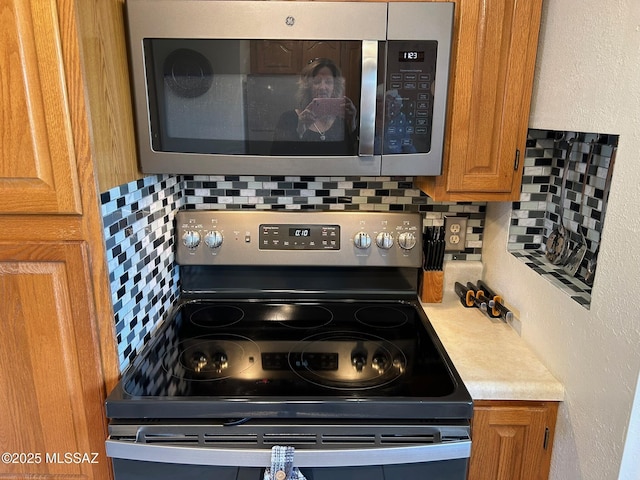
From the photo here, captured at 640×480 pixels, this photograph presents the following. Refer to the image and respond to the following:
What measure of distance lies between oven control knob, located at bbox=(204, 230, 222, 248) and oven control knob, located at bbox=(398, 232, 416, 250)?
23.7 inches

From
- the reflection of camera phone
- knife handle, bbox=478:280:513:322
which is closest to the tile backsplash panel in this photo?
the reflection of camera phone

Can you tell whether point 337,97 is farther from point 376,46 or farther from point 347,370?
point 347,370

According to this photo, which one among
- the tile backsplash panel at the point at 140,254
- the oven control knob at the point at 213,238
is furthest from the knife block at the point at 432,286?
the tile backsplash panel at the point at 140,254

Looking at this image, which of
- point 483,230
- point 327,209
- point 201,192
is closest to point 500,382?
point 483,230

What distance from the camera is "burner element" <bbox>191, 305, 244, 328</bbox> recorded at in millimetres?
1492

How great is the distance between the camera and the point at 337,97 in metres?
1.21

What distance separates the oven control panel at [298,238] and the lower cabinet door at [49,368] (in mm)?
533

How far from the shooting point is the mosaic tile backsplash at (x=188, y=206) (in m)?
1.19

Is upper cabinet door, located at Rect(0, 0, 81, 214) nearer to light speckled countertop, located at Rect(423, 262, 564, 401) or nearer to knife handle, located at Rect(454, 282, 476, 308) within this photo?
light speckled countertop, located at Rect(423, 262, 564, 401)

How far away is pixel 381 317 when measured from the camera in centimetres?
153

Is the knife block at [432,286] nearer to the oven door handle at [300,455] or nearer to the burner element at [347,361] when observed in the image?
the burner element at [347,361]

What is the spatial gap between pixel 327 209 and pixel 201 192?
1.44 ft

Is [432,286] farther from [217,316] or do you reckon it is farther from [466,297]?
[217,316]

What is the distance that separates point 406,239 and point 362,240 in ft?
0.48
